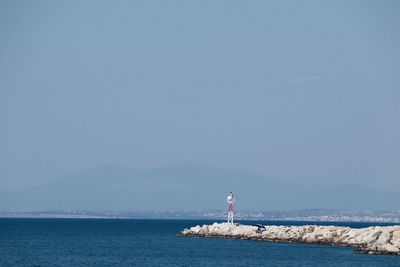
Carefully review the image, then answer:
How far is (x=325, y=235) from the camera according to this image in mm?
89250

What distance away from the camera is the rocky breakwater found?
238 feet

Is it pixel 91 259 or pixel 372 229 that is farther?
pixel 372 229

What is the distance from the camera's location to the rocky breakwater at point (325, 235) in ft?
Result: 238

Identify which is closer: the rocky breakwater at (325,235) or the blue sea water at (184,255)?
the blue sea water at (184,255)

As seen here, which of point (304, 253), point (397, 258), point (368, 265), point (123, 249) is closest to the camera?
point (368, 265)

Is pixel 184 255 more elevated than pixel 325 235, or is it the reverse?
pixel 325 235

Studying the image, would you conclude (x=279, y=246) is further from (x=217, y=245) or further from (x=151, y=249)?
(x=151, y=249)

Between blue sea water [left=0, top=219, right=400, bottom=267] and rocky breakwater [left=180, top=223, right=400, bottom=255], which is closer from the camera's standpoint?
blue sea water [left=0, top=219, right=400, bottom=267]

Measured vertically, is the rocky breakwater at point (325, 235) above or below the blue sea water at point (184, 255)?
above

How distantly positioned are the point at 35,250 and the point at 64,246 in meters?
7.60

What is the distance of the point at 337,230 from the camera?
296ft

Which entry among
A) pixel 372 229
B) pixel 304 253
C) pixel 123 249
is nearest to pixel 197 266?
pixel 304 253

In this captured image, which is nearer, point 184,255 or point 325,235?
point 184,255

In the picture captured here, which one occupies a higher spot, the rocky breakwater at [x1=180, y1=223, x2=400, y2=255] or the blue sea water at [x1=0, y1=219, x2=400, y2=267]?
the rocky breakwater at [x1=180, y1=223, x2=400, y2=255]
